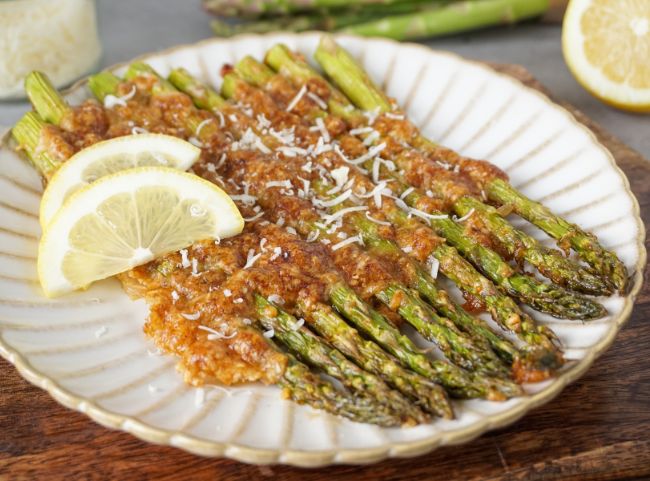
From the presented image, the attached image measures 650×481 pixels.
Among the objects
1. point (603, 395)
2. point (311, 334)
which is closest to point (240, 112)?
point (311, 334)

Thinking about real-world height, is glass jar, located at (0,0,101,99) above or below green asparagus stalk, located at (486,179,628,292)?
below

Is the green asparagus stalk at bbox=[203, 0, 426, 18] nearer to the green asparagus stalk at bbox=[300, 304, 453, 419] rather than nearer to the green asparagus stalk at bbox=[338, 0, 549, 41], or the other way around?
the green asparagus stalk at bbox=[338, 0, 549, 41]

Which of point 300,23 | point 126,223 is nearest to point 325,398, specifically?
point 126,223

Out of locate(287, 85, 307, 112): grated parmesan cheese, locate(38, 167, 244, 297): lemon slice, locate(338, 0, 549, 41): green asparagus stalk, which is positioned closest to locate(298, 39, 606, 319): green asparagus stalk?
locate(287, 85, 307, 112): grated parmesan cheese

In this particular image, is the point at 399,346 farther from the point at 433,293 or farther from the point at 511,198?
the point at 511,198

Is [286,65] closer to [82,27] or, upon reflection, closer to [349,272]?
Result: [82,27]

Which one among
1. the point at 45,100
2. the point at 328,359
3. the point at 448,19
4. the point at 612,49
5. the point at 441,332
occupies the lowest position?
the point at 45,100

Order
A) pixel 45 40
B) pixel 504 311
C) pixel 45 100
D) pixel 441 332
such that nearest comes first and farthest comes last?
pixel 441 332
pixel 504 311
pixel 45 100
pixel 45 40
